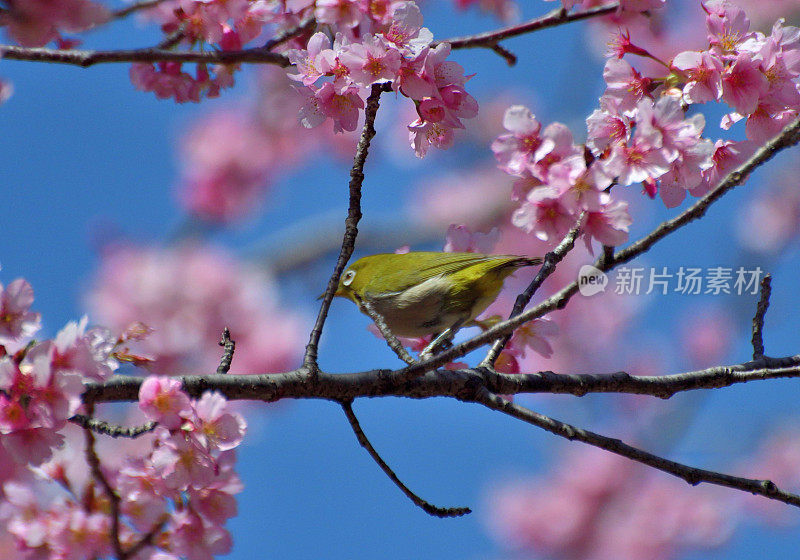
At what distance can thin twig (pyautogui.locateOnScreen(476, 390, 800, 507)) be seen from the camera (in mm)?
2219

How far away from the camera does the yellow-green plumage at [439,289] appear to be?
150 inches

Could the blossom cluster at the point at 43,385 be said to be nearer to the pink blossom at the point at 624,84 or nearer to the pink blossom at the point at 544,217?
the pink blossom at the point at 544,217

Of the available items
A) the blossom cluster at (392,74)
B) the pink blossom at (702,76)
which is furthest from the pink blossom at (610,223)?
the blossom cluster at (392,74)

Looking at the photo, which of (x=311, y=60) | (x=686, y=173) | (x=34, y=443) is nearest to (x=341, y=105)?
(x=311, y=60)

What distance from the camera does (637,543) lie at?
26.8 feet

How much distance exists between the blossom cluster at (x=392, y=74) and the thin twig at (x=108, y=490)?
46.8 inches

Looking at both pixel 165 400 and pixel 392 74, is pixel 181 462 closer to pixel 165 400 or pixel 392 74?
pixel 165 400

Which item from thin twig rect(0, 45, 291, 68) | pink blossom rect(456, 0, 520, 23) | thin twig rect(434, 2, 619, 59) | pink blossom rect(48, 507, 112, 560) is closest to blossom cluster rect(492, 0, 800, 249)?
thin twig rect(434, 2, 619, 59)

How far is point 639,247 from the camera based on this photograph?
2.04 m

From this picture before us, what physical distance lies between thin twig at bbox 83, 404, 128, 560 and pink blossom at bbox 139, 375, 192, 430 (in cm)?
15

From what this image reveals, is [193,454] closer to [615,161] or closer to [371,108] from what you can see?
[371,108]

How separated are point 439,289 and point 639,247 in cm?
195

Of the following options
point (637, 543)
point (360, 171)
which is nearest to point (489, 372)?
point (360, 171)

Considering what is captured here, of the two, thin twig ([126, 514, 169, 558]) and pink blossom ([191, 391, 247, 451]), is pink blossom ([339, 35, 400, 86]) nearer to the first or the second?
pink blossom ([191, 391, 247, 451])
